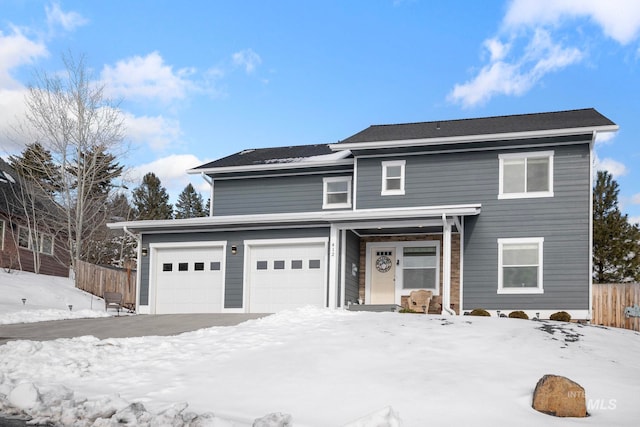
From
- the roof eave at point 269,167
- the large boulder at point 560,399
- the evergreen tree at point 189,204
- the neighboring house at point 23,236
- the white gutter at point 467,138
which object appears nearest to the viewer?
the large boulder at point 560,399

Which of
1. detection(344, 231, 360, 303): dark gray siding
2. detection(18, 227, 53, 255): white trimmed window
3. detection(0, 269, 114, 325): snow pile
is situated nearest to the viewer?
detection(344, 231, 360, 303): dark gray siding

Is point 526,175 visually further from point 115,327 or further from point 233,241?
point 115,327

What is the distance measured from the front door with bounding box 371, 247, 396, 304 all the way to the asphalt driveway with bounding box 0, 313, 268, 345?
4.01 m

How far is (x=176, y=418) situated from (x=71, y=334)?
8.09 metres

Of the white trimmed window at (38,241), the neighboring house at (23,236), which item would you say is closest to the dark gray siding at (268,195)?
the neighboring house at (23,236)

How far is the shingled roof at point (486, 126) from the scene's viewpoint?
61.9 ft

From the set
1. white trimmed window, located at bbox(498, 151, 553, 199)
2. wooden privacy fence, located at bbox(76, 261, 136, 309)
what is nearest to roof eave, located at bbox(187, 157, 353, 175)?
white trimmed window, located at bbox(498, 151, 553, 199)

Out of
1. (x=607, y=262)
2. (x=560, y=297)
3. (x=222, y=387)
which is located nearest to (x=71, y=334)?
(x=222, y=387)

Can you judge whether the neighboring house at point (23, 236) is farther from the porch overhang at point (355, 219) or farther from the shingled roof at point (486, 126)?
the shingled roof at point (486, 126)

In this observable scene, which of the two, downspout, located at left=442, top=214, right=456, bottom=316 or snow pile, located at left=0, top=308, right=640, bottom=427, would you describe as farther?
downspout, located at left=442, top=214, right=456, bottom=316

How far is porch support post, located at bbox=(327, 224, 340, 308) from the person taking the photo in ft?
59.1

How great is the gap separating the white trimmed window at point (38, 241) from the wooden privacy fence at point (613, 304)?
2563cm

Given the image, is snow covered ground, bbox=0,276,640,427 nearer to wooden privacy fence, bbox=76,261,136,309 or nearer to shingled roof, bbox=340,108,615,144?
shingled roof, bbox=340,108,615,144

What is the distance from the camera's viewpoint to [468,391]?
8.75 metres
